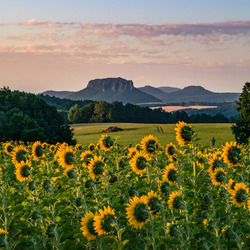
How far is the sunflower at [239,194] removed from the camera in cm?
735

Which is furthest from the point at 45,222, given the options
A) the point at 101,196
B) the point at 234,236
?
the point at 234,236

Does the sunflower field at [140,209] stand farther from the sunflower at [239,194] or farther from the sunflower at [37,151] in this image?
the sunflower at [37,151]

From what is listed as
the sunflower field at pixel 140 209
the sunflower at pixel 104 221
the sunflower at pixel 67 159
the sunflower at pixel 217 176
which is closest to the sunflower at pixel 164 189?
the sunflower field at pixel 140 209

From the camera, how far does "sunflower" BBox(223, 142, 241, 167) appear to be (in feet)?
29.4

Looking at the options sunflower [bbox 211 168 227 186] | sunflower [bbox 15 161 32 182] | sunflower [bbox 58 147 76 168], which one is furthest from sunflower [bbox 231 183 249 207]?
sunflower [bbox 15 161 32 182]

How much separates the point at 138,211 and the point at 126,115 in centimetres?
14987

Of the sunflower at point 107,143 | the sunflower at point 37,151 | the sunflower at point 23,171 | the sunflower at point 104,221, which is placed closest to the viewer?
the sunflower at point 104,221

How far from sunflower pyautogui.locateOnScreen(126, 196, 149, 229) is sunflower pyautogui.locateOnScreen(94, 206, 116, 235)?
336 mm

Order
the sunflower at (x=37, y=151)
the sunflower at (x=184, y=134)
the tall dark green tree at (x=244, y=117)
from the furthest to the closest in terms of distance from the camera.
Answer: the tall dark green tree at (x=244, y=117) → the sunflower at (x=37, y=151) → the sunflower at (x=184, y=134)

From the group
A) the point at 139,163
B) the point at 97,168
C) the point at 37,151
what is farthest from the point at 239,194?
the point at 37,151

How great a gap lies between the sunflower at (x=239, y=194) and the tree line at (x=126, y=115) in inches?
5600

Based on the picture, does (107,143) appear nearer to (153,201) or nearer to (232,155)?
(232,155)

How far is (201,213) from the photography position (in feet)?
27.8

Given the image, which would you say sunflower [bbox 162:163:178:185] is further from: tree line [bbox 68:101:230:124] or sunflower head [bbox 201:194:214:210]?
tree line [bbox 68:101:230:124]
